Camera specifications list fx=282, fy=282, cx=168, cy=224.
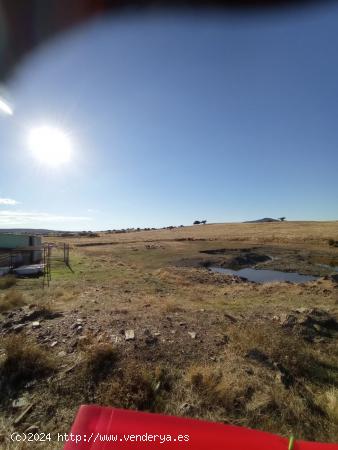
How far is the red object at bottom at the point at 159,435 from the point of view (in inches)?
128

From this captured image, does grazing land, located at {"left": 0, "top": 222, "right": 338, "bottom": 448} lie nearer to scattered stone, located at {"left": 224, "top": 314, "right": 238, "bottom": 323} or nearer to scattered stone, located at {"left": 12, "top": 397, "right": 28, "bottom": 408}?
scattered stone, located at {"left": 12, "top": 397, "right": 28, "bottom": 408}

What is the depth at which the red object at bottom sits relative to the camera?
10.6 ft

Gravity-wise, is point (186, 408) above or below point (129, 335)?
below

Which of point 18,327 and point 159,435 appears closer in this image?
point 159,435

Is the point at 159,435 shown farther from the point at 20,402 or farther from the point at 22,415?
the point at 20,402

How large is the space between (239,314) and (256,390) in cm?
493

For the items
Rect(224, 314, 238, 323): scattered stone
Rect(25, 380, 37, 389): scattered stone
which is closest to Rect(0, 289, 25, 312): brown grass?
Rect(25, 380, 37, 389): scattered stone

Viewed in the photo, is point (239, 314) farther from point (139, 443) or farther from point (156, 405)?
point (139, 443)

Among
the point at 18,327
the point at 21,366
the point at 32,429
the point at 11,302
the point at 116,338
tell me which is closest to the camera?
the point at 32,429

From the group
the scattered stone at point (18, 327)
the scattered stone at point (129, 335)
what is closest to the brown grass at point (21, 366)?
the scattered stone at point (129, 335)

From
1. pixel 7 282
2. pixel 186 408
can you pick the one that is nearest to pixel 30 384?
pixel 186 408

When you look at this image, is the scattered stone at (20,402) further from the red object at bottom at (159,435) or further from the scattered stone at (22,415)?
the red object at bottom at (159,435)

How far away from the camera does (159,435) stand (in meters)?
3.38

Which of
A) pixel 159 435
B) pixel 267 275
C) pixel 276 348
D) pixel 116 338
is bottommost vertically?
pixel 267 275
